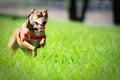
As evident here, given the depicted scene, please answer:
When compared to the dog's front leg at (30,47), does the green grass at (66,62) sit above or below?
below

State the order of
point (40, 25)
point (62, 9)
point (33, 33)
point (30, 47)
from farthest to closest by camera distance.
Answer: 1. point (62, 9)
2. point (33, 33)
3. point (30, 47)
4. point (40, 25)

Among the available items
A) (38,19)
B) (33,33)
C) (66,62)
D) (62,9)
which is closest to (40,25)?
(38,19)

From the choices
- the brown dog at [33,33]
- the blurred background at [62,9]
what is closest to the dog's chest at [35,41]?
the brown dog at [33,33]

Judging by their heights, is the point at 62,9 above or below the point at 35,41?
below

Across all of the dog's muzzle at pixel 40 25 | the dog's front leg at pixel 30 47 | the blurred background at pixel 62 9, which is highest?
the dog's muzzle at pixel 40 25

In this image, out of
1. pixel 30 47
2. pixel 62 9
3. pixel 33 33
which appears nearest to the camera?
pixel 30 47

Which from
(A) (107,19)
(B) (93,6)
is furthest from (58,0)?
(A) (107,19)

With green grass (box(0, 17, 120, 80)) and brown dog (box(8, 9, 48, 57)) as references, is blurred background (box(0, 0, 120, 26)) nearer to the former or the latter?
green grass (box(0, 17, 120, 80))

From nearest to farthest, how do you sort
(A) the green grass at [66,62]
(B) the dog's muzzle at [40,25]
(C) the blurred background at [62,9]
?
(A) the green grass at [66,62] → (B) the dog's muzzle at [40,25] → (C) the blurred background at [62,9]

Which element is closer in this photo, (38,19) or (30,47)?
(38,19)

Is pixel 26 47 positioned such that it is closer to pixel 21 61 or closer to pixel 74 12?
pixel 21 61

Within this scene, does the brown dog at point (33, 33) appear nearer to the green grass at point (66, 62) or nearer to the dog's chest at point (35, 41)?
the dog's chest at point (35, 41)

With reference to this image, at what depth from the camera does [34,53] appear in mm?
6172

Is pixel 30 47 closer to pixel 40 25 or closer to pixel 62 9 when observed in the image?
pixel 40 25
